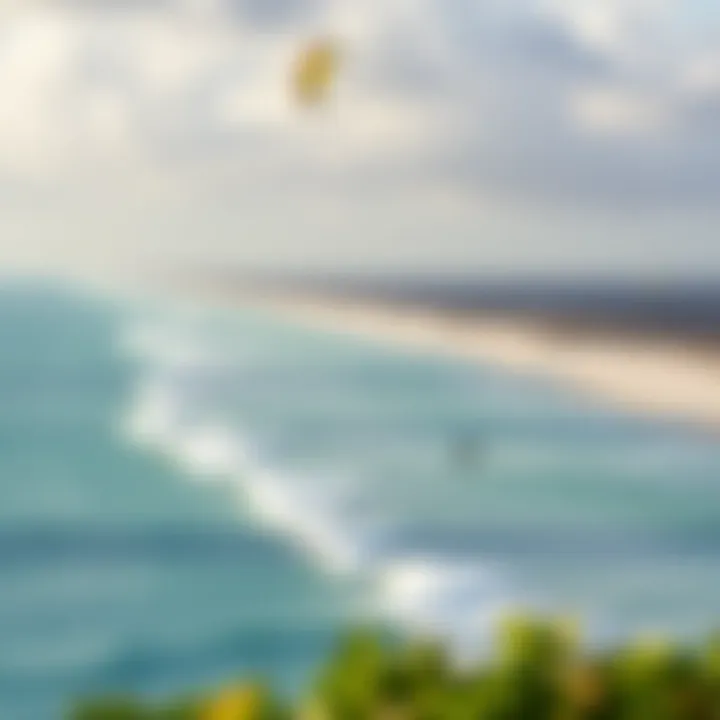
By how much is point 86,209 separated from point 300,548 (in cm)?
32

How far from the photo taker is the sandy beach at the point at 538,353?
3.48 feet

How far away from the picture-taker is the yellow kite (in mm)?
949

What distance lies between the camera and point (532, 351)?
1.21m

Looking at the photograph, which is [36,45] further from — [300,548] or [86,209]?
[300,548]

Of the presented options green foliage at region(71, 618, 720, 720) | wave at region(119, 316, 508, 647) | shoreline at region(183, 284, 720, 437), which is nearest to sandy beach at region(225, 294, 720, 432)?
shoreline at region(183, 284, 720, 437)

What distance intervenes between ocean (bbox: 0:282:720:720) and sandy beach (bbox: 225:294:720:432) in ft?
0.14

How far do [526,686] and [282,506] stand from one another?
0.34 meters

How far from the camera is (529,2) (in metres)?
0.98

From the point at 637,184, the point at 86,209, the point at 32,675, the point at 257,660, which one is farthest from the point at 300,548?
the point at 637,184

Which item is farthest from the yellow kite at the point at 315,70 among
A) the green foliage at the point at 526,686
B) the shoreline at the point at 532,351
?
the green foliage at the point at 526,686

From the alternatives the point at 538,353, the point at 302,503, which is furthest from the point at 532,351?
the point at 302,503

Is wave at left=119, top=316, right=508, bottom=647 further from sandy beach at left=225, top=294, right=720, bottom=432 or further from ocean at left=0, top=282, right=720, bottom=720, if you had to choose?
sandy beach at left=225, top=294, right=720, bottom=432

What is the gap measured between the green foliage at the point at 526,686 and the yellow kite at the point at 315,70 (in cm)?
47

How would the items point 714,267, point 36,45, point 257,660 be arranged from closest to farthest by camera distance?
point 257,660 → point 36,45 → point 714,267
